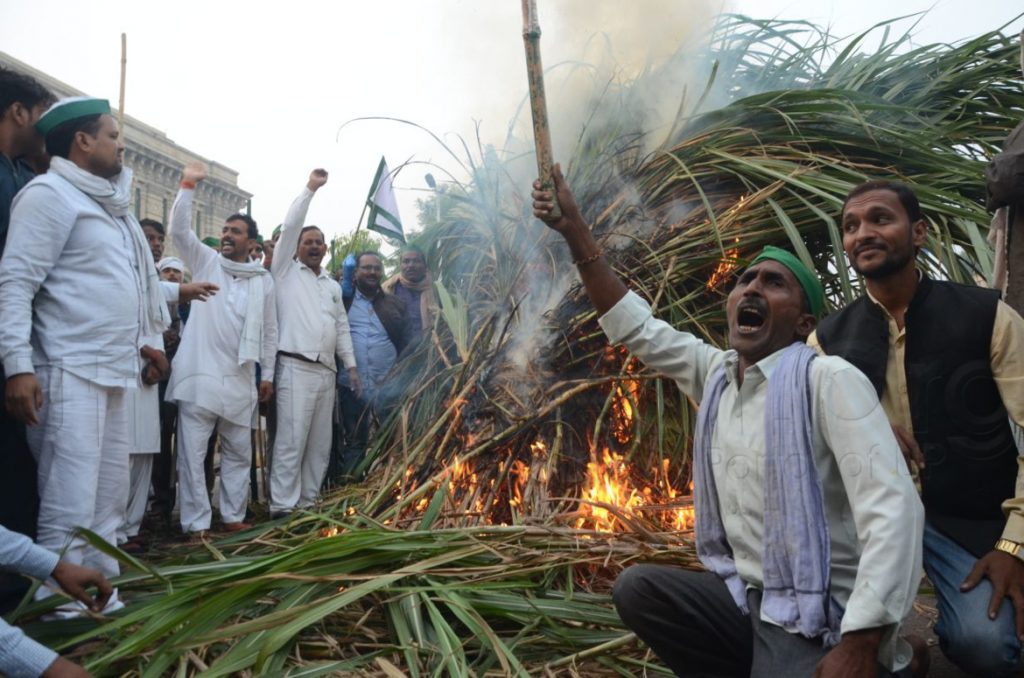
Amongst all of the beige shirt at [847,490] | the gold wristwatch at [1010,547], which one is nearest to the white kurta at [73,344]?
the beige shirt at [847,490]

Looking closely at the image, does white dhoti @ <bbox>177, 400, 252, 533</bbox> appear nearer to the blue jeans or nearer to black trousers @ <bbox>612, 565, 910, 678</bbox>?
black trousers @ <bbox>612, 565, 910, 678</bbox>

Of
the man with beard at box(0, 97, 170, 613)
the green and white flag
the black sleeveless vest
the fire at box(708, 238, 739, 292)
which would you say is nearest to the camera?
the black sleeveless vest

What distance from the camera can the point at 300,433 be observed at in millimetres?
5289

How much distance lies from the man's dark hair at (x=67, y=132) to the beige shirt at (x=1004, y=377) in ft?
10.2

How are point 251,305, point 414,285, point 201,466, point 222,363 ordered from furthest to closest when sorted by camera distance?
point 414,285, point 251,305, point 222,363, point 201,466

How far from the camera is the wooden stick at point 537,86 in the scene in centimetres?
241

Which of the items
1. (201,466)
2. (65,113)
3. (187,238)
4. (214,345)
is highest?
(65,113)

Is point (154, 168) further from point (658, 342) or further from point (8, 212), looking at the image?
point (658, 342)

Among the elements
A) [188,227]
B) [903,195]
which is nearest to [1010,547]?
[903,195]

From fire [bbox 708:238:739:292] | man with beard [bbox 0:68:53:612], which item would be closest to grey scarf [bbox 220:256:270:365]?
man with beard [bbox 0:68:53:612]

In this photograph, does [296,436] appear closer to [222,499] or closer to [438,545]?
[222,499]

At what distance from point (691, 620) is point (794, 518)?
457 mm

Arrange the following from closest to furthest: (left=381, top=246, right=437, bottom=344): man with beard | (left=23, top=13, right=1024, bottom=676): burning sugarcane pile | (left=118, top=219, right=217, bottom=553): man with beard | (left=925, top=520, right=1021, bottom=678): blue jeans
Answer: (left=925, top=520, right=1021, bottom=678): blue jeans → (left=23, top=13, right=1024, bottom=676): burning sugarcane pile → (left=118, top=219, right=217, bottom=553): man with beard → (left=381, top=246, right=437, bottom=344): man with beard

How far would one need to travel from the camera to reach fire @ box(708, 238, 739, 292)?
436cm
